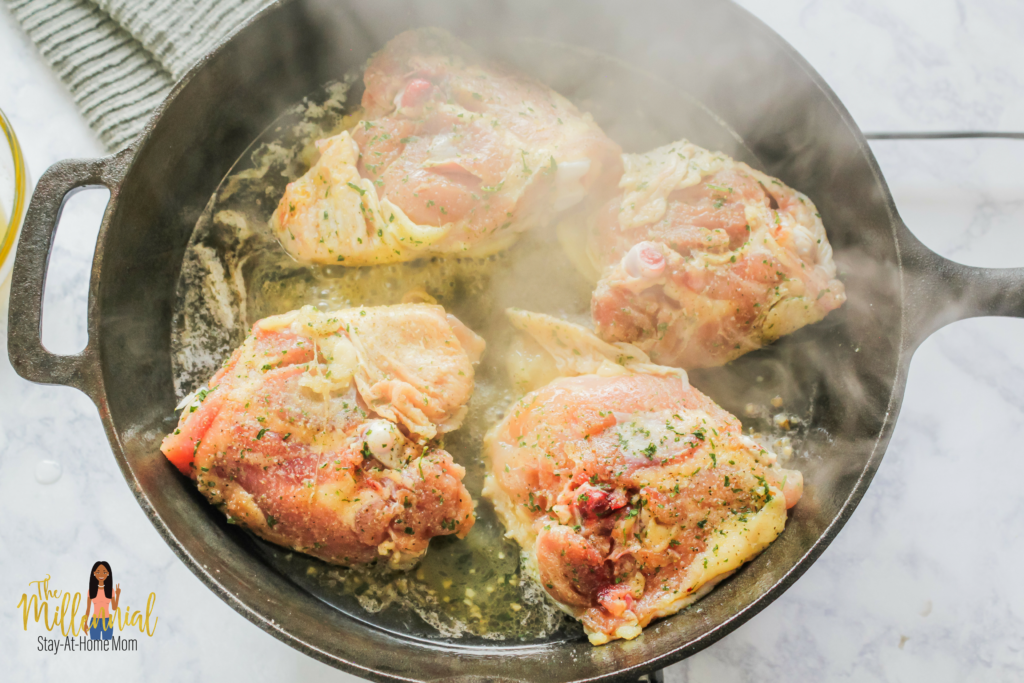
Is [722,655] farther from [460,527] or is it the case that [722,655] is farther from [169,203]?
[169,203]

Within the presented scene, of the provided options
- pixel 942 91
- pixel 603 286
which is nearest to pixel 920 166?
pixel 942 91

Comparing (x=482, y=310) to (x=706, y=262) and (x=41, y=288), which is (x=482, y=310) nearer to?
(x=706, y=262)

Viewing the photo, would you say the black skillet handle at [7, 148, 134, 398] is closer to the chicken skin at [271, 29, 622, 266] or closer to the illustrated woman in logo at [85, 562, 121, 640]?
the chicken skin at [271, 29, 622, 266]

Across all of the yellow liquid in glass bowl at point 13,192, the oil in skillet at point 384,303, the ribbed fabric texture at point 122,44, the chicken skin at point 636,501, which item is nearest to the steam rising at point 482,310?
the oil in skillet at point 384,303

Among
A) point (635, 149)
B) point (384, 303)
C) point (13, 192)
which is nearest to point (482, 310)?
point (384, 303)

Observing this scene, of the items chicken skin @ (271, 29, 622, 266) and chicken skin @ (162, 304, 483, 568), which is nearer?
chicken skin @ (162, 304, 483, 568)
